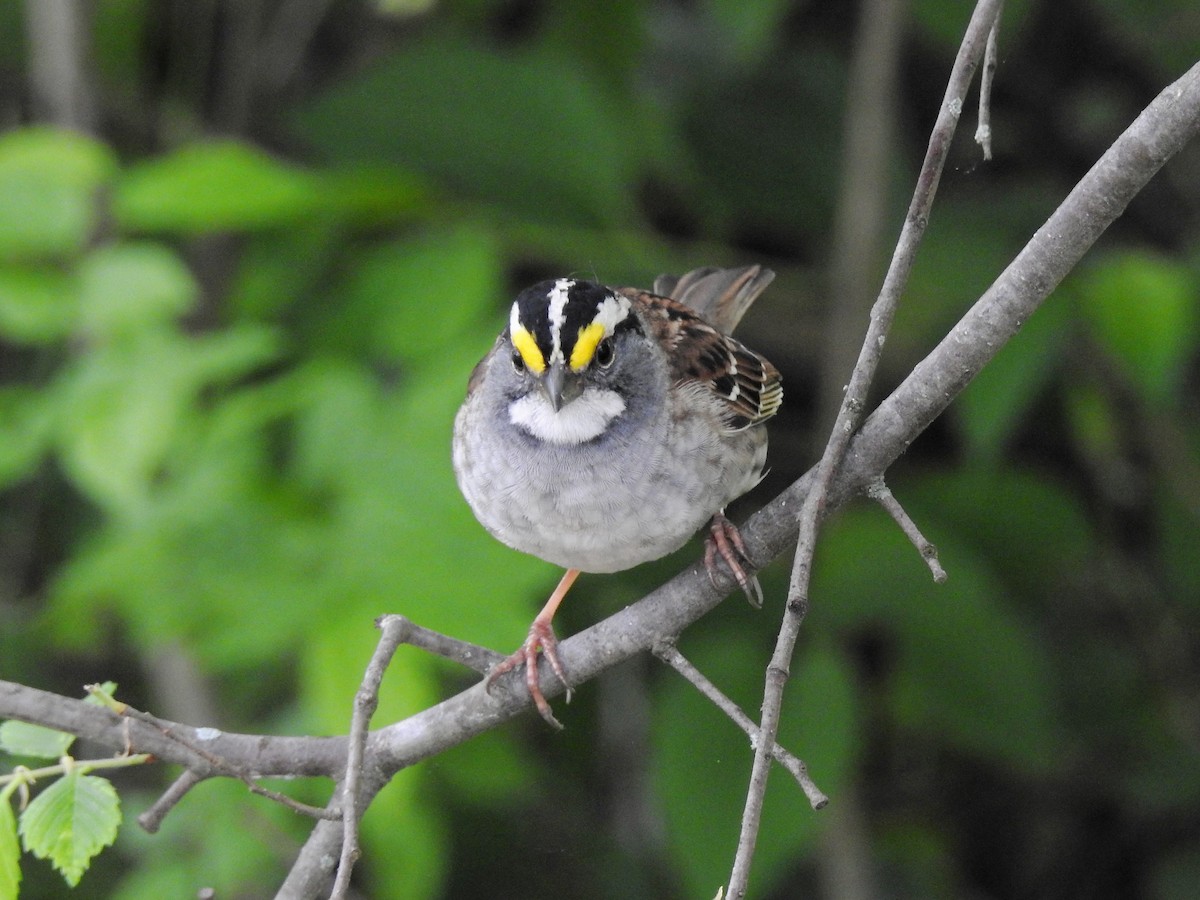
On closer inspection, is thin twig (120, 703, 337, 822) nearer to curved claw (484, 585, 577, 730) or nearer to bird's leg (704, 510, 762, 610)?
curved claw (484, 585, 577, 730)

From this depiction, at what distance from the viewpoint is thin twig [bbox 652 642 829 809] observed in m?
1.98

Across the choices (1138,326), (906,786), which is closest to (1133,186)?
(1138,326)

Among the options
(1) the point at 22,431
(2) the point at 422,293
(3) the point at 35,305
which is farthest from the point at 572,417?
(3) the point at 35,305

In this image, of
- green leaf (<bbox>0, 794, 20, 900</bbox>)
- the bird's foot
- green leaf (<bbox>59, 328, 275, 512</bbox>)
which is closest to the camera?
green leaf (<bbox>0, 794, 20, 900</bbox>)

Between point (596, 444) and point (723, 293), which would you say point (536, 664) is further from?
point (723, 293)

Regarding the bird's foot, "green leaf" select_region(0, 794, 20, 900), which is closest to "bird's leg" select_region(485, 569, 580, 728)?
the bird's foot

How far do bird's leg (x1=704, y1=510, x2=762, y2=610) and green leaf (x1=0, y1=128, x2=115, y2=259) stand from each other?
88.8 inches

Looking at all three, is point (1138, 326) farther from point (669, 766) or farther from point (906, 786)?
point (906, 786)

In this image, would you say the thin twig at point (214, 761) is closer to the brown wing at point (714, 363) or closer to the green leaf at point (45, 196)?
the brown wing at point (714, 363)

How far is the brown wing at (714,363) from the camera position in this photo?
10.3ft

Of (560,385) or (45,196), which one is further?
(45,196)

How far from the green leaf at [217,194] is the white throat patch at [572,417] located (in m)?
1.57

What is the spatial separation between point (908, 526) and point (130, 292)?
2529mm

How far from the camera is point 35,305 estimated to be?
3.96 meters
